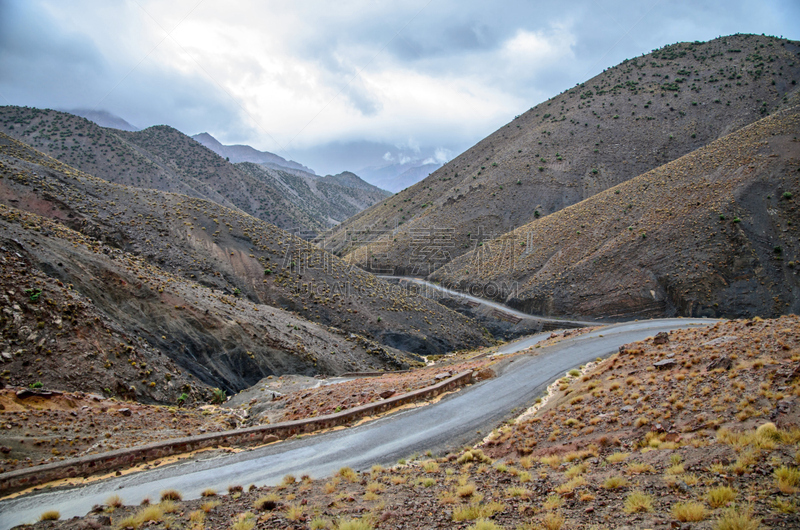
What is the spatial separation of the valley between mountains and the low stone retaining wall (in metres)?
0.17

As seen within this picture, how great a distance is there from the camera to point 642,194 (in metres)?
48.5

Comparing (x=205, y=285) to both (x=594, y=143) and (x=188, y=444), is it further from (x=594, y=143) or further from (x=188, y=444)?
(x=594, y=143)

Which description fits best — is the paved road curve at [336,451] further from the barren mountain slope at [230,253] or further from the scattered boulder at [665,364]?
the barren mountain slope at [230,253]

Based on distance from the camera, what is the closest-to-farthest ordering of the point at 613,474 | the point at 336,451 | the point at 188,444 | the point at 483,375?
the point at 613,474 < the point at 188,444 < the point at 336,451 < the point at 483,375

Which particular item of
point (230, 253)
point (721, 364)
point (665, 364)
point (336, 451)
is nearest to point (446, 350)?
point (230, 253)

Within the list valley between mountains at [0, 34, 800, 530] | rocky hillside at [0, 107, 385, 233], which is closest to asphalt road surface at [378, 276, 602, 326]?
valley between mountains at [0, 34, 800, 530]

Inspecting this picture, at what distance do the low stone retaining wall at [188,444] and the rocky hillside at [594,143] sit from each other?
48392 millimetres

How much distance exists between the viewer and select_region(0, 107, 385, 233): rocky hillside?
3548 inches

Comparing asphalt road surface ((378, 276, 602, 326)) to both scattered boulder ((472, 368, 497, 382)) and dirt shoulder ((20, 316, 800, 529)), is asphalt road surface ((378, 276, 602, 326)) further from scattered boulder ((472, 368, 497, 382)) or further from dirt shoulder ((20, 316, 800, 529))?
dirt shoulder ((20, 316, 800, 529))

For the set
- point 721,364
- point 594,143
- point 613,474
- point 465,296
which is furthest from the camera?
point 594,143

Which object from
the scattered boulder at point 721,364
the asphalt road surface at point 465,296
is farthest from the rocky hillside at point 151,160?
the scattered boulder at point 721,364

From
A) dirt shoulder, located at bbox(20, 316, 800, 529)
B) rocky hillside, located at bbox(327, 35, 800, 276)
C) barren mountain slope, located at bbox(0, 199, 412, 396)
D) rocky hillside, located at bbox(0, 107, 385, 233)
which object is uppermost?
rocky hillside, located at bbox(0, 107, 385, 233)

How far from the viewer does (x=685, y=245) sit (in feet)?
130

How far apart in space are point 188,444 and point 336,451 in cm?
448
